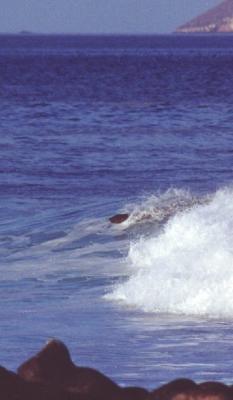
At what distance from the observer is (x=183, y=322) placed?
11.9m

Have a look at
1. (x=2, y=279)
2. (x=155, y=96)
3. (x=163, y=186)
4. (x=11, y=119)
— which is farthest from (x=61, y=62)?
(x=2, y=279)

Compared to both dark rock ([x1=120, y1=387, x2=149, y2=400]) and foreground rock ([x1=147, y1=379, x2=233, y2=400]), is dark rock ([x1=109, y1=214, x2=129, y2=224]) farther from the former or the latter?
foreground rock ([x1=147, y1=379, x2=233, y2=400])

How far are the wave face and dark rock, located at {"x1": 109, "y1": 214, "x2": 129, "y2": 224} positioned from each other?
5.42ft

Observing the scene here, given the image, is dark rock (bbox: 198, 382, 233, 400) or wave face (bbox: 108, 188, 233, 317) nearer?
dark rock (bbox: 198, 382, 233, 400)

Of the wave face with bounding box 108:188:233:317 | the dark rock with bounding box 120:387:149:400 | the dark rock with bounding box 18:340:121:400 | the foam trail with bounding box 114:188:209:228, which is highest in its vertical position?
the dark rock with bounding box 18:340:121:400

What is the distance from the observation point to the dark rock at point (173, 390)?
5711 mm

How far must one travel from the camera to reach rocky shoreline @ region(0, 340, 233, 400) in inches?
225

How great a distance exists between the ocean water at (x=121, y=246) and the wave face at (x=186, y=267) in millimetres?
20

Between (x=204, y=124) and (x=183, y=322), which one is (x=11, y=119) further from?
(x=183, y=322)

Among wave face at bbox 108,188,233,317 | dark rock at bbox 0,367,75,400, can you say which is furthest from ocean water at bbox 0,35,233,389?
dark rock at bbox 0,367,75,400

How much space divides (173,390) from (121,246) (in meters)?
11.7

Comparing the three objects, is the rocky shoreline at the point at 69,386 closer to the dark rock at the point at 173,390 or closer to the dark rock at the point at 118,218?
the dark rock at the point at 173,390

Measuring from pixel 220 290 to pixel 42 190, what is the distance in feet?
36.1

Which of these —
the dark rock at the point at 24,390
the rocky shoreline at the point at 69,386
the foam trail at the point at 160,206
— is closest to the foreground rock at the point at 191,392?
the rocky shoreline at the point at 69,386
